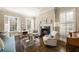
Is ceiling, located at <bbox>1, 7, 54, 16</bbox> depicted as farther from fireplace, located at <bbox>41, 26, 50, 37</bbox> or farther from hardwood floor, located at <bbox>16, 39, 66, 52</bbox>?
hardwood floor, located at <bbox>16, 39, 66, 52</bbox>

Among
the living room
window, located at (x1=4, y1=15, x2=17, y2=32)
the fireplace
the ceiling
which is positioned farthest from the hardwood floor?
the ceiling

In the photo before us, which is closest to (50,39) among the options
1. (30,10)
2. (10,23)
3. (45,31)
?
(45,31)

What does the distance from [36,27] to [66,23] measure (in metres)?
0.62

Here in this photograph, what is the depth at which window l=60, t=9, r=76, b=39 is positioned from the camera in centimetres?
274

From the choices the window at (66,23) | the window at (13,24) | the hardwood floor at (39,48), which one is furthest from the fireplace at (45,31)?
the window at (13,24)

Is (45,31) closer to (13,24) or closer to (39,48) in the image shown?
(39,48)

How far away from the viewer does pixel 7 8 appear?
109 inches

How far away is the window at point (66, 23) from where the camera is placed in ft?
8.98

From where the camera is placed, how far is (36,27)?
2.81 metres

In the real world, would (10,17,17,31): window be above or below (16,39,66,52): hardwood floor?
above

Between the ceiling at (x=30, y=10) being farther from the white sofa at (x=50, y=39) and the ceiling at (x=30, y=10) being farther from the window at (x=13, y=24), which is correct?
the white sofa at (x=50, y=39)
